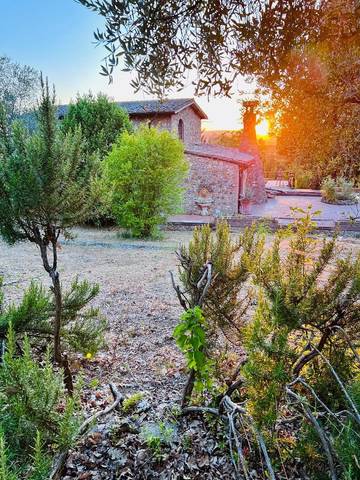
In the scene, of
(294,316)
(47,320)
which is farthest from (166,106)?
(294,316)

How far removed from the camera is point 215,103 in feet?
8.54

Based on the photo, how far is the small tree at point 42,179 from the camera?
2.50m

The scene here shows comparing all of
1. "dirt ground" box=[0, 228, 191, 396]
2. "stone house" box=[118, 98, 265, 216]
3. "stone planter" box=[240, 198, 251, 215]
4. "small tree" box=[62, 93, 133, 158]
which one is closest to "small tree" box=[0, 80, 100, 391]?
"dirt ground" box=[0, 228, 191, 396]

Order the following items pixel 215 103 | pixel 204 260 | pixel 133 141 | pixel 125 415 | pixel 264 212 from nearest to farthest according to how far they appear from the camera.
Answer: pixel 215 103 → pixel 125 415 → pixel 204 260 → pixel 133 141 → pixel 264 212

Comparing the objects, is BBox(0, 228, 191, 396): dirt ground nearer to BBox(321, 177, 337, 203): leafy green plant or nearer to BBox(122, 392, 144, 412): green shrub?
BBox(122, 392, 144, 412): green shrub

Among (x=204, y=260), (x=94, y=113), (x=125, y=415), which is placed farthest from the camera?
(x=94, y=113)

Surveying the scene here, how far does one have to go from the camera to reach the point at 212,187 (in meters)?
19.5

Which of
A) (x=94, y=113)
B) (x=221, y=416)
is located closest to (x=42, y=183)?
(x=221, y=416)

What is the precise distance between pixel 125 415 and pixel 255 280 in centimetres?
155

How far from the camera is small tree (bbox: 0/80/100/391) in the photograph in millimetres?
2498

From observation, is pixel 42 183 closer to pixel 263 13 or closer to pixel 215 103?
pixel 215 103

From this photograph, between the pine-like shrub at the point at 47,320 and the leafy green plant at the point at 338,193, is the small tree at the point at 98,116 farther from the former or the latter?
the pine-like shrub at the point at 47,320

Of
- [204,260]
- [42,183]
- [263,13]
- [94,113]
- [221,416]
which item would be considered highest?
[94,113]

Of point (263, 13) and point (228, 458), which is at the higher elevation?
point (263, 13)
